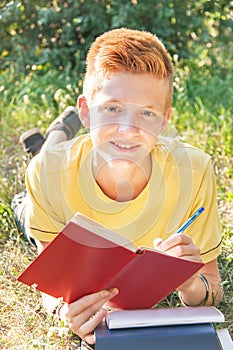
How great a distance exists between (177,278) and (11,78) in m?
3.09

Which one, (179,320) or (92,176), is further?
(92,176)

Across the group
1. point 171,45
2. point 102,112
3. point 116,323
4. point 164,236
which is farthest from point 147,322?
point 171,45

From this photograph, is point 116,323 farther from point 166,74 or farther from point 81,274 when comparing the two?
point 166,74

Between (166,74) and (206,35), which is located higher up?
(166,74)

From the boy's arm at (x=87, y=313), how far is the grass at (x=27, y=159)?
56 mm

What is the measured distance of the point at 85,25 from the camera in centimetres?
468

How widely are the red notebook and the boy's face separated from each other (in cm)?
44

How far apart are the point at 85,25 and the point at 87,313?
9.67 ft

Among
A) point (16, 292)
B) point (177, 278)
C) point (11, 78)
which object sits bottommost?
point (11, 78)

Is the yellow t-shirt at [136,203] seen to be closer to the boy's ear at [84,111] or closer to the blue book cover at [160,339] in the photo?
the boy's ear at [84,111]

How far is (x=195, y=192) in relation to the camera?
242 centimetres

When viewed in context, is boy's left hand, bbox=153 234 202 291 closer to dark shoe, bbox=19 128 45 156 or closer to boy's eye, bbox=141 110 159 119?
boy's eye, bbox=141 110 159 119

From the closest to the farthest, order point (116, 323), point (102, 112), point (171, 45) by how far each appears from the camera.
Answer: point (116, 323), point (102, 112), point (171, 45)

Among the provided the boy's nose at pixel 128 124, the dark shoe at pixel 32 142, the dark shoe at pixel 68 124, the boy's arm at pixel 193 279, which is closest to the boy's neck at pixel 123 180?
the boy's nose at pixel 128 124
